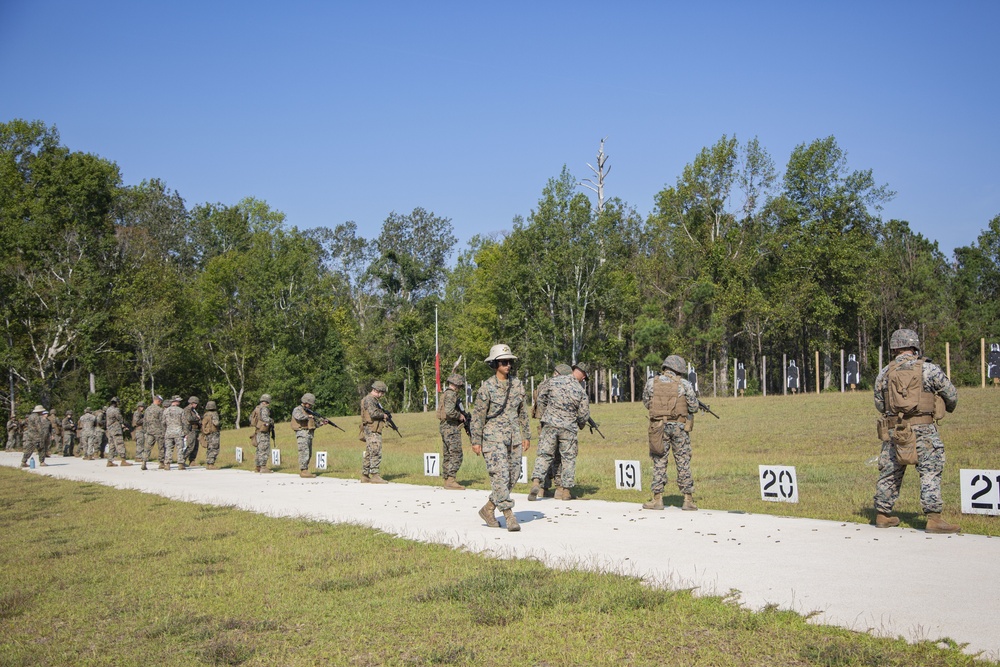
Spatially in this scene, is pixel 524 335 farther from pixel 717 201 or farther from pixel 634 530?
pixel 634 530

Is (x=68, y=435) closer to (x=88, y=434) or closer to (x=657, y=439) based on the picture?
(x=88, y=434)

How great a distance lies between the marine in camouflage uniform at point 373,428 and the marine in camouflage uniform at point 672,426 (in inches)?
321

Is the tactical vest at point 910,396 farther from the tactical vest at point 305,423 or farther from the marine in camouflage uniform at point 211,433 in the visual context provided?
the marine in camouflage uniform at point 211,433

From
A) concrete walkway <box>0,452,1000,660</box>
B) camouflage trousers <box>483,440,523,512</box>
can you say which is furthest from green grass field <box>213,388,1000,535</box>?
camouflage trousers <box>483,440,523,512</box>

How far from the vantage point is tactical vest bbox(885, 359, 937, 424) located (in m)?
A: 10.4

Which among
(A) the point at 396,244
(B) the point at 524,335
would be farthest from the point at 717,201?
(A) the point at 396,244

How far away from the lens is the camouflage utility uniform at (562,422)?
1473cm

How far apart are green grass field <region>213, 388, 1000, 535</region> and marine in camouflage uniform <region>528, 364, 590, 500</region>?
0.92m

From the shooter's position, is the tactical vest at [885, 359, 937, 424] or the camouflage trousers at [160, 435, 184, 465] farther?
the camouflage trousers at [160, 435, 184, 465]

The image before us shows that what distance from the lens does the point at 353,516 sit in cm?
1359

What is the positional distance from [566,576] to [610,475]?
1165cm

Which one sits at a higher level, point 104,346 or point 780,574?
point 104,346

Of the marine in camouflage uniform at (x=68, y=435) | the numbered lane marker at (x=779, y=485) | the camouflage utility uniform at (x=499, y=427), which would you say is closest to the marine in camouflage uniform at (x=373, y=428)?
the camouflage utility uniform at (x=499, y=427)

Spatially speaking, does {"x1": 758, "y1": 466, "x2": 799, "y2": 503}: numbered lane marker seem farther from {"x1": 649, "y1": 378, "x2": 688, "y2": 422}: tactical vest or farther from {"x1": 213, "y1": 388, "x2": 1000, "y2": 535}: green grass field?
{"x1": 649, "y1": 378, "x2": 688, "y2": 422}: tactical vest
